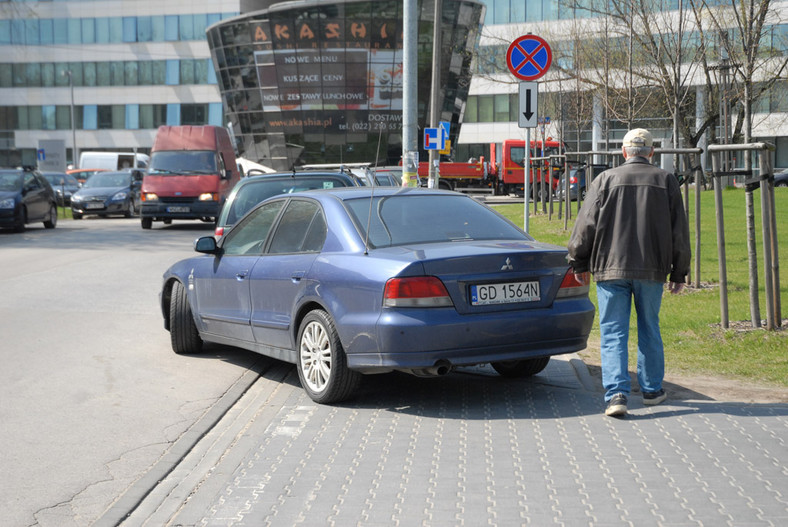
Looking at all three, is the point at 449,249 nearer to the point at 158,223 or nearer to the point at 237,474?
the point at 237,474

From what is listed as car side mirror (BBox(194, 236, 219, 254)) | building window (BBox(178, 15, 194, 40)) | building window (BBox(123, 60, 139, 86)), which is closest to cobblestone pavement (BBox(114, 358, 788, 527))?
car side mirror (BBox(194, 236, 219, 254))

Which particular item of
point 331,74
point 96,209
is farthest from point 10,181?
point 331,74

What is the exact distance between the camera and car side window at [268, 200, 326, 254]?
7.26 m

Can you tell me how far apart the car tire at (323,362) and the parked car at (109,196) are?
95.2ft

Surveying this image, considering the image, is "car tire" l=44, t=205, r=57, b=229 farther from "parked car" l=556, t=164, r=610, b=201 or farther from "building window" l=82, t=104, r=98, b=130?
"building window" l=82, t=104, r=98, b=130

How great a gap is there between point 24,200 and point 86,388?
20.0m

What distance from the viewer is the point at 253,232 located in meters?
8.21

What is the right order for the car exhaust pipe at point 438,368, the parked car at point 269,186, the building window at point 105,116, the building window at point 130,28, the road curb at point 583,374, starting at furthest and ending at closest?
the building window at point 105,116
the building window at point 130,28
the parked car at point 269,186
the road curb at point 583,374
the car exhaust pipe at point 438,368

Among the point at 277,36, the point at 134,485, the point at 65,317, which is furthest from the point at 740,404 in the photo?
the point at 277,36

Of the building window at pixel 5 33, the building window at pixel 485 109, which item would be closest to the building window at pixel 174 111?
the building window at pixel 5 33

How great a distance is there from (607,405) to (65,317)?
7.06m

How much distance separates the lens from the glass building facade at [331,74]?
55.6 m

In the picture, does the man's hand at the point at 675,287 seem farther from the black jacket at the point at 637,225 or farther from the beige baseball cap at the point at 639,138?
the beige baseball cap at the point at 639,138

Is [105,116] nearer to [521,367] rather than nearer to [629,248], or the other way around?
[521,367]
